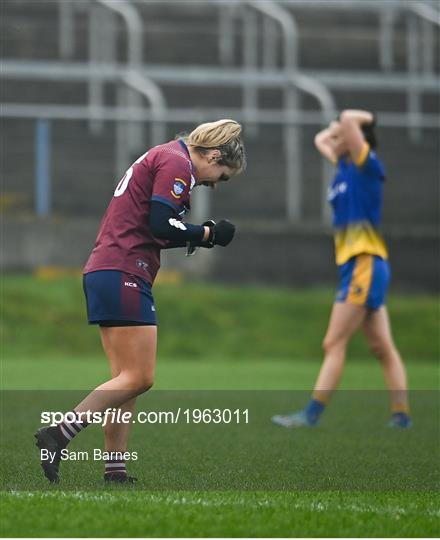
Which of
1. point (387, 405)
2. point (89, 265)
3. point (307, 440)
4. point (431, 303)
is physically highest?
point (89, 265)

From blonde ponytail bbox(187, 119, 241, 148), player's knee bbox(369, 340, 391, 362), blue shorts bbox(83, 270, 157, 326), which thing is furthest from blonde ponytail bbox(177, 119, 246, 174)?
player's knee bbox(369, 340, 391, 362)

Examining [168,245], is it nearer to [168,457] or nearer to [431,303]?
[168,457]

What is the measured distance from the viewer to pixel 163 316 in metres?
18.9

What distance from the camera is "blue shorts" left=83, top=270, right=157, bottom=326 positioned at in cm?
700

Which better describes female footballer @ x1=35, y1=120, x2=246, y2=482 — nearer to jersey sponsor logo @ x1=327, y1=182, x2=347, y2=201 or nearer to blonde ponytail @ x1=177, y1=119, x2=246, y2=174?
blonde ponytail @ x1=177, y1=119, x2=246, y2=174

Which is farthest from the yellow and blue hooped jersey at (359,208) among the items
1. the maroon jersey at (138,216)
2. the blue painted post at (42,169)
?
the blue painted post at (42,169)

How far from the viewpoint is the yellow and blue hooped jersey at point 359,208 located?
10477 mm

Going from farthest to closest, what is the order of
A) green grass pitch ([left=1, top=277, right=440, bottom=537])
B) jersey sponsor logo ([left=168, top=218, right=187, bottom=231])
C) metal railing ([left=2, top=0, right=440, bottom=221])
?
metal railing ([left=2, top=0, right=440, bottom=221])
jersey sponsor logo ([left=168, top=218, right=187, bottom=231])
green grass pitch ([left=1, top=277, right=440, bottom=537])

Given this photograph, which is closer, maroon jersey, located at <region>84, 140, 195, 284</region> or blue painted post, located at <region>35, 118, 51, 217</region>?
maroon jersey, located at <region>84, 140, 195, 284</region>

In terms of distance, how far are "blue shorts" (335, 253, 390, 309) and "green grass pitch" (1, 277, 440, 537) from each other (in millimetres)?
936

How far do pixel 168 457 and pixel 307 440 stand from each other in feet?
4.82

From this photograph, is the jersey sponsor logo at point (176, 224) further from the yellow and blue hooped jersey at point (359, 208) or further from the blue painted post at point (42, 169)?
the blue painted post at point (42, 169)

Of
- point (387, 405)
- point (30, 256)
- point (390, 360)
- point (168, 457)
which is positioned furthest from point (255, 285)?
point (168, 457)

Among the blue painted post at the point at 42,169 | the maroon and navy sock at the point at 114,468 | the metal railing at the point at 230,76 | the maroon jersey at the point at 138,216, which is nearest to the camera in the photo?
the maroon jersey at the point at 138,216
